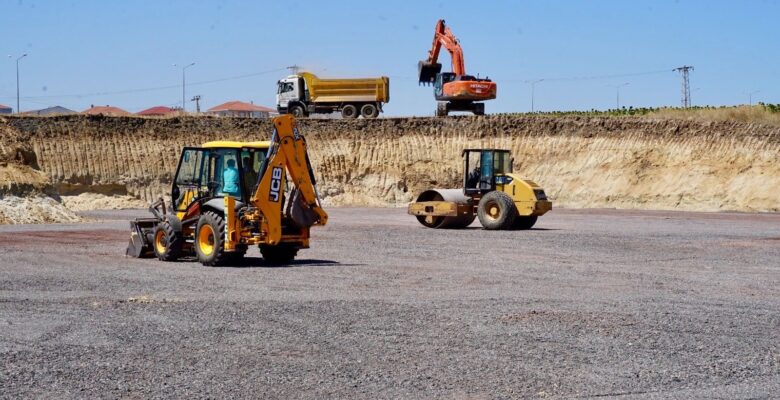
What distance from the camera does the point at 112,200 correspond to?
49656mm

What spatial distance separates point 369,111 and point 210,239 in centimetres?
3460

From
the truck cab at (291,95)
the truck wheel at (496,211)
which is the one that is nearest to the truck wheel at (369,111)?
the truck cab at (291,95)

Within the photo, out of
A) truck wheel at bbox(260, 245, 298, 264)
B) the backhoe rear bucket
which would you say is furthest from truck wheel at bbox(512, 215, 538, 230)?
the backhoe rear bucket

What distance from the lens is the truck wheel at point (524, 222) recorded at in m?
29.6

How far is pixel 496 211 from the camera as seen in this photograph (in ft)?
94.7

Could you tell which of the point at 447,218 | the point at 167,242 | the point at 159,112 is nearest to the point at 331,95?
the point at 447,218

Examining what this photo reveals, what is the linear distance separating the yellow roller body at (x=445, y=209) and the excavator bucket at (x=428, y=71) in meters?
20.3

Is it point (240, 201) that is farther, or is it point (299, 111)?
point (299, 111)

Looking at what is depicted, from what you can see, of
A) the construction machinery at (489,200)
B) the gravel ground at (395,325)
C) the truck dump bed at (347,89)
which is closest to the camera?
the gravel ground at (395,325)

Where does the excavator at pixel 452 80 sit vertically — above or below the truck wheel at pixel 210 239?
above

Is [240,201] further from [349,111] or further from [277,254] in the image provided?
[349,111]

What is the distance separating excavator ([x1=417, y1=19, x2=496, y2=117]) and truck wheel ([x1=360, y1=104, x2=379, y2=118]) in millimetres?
3603

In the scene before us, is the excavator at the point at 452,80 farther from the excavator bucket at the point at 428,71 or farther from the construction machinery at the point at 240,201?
the construction machinery at the point at 240,201

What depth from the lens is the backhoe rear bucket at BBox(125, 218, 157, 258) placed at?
65.9 feet
